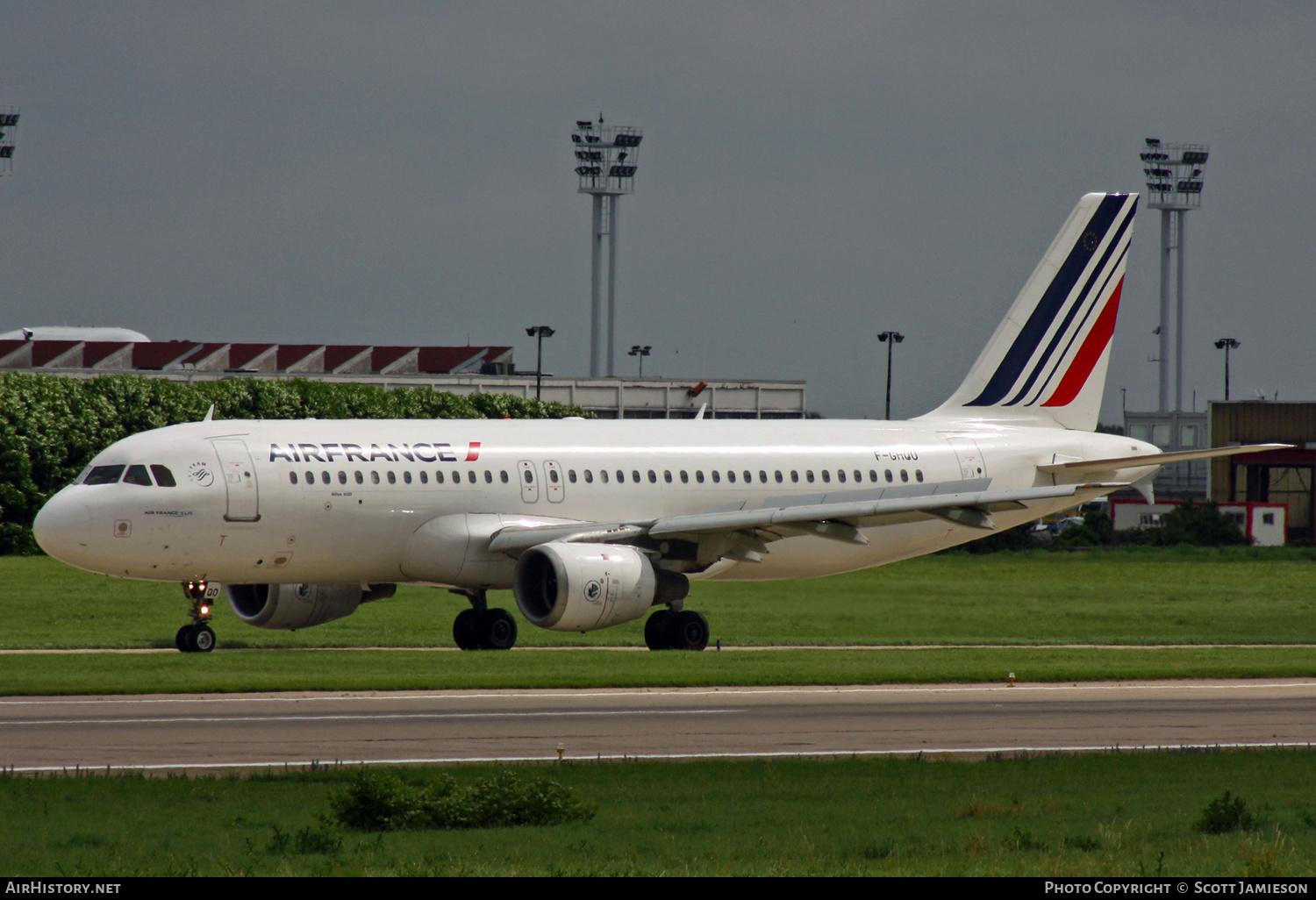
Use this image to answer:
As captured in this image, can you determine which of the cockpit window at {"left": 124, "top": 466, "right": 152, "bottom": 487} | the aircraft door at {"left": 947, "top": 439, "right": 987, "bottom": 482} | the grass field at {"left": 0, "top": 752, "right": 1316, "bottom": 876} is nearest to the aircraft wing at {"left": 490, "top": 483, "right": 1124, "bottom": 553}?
the aircraft door at {"left": 947, "top": 439, "right": 987, "bottom": 482}

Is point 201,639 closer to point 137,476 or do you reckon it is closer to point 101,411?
point 137,476

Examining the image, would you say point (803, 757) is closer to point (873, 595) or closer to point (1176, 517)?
point (873, 595)

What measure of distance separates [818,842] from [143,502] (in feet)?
71.5

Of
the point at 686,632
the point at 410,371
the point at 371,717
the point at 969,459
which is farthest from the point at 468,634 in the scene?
the point at 410,371

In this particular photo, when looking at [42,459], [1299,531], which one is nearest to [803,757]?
[42,459]

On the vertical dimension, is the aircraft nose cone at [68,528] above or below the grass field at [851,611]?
above

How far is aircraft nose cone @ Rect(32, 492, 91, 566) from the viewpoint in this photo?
33.1m

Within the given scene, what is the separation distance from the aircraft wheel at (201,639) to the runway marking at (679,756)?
1621 centimetres

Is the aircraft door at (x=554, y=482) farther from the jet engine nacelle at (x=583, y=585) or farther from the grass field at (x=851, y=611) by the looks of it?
the grass field at (x=851, y=611)

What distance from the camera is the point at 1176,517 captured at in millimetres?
88312

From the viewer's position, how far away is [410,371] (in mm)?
146500

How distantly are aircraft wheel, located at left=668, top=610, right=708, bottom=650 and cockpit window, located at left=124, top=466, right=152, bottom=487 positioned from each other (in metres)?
11.0

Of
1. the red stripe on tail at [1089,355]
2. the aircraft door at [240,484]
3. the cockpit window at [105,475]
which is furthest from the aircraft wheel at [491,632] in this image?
the red stripe on tail at [1089,355]

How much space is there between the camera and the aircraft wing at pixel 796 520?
35812 mm
